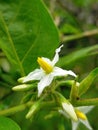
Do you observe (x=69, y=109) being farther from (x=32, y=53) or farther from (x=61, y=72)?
(x=32, y=53)

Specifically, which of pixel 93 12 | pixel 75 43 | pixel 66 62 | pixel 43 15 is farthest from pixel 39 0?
pixel 93 12

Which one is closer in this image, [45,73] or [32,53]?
[45,73]

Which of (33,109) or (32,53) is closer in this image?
(33,109)

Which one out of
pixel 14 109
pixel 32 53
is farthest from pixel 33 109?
pixel 32 53

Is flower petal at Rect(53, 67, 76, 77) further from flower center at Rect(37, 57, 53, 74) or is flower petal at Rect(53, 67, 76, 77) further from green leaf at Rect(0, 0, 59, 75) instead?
green leaf at Rect(0, 0, 59, 75)

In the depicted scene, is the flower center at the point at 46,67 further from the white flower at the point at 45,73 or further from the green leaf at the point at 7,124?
the green leaf at the point at 7,124

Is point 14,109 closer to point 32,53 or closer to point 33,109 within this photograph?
point 33,109

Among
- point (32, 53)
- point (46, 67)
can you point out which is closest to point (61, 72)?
point (46, 67)
